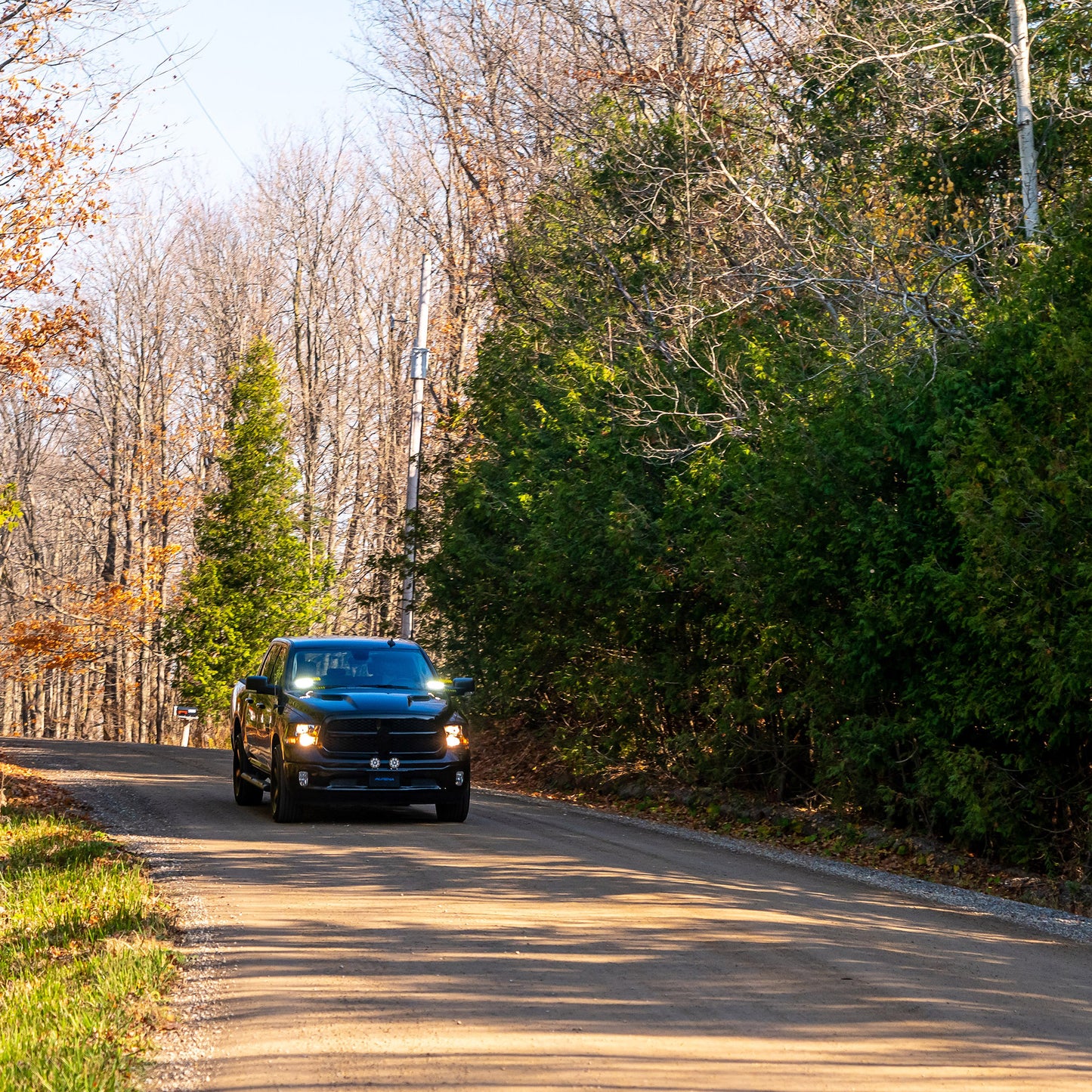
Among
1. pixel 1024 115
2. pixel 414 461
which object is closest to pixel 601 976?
pixel 1024 115

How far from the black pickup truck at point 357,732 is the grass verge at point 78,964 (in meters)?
2.06

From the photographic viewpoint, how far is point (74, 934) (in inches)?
356

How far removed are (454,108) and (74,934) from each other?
27227mm

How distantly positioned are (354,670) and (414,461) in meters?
15.6

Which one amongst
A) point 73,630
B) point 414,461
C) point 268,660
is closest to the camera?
point 268,660

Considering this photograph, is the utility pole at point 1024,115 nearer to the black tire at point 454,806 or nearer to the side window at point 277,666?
the black tire at point 454,806

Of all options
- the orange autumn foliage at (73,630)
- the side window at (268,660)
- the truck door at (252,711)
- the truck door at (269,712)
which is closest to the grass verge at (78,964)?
the truck door at (269,712)

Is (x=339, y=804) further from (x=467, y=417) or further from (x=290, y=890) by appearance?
(x=467, y=417)

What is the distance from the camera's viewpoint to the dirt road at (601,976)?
19.6 ft

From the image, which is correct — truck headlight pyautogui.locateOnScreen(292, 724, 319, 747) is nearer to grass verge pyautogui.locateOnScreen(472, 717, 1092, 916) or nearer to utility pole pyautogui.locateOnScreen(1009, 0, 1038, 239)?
grass verge pyautogui.locateOnScreen(472, 717, 1092, 916)

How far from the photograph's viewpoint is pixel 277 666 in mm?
16062

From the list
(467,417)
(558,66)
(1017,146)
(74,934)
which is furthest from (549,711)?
(74,934)

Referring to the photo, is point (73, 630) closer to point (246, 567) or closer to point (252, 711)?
point (246, 567)

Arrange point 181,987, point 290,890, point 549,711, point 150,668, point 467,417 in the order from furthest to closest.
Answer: point 150,668 < point 467,417 < point 549,711 < point 290,890 < point 181,987
